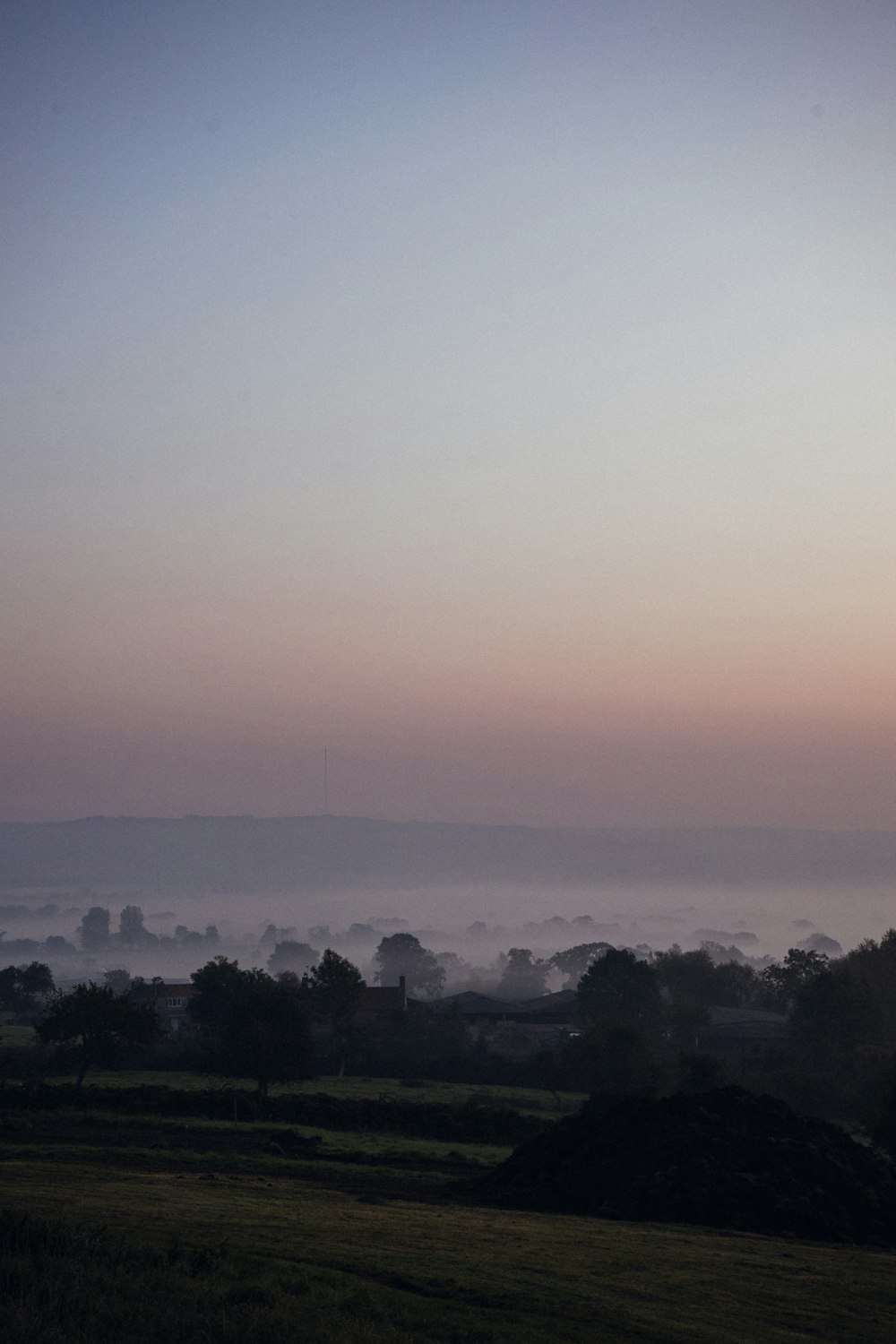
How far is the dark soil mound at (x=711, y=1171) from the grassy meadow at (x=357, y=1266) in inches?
90.4

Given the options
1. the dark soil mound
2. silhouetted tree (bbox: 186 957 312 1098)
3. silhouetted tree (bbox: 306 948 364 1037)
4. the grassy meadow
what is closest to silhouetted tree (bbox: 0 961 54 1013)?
silhouetted tree (bbox: 306 948 364 1037)

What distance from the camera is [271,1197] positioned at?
30.8m

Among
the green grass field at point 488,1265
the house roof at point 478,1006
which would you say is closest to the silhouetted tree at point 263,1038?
A: the house roof at point 478,1006

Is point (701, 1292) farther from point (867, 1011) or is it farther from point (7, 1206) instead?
point (867, 1011)

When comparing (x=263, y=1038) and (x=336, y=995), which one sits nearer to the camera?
(x=263, y=1038)

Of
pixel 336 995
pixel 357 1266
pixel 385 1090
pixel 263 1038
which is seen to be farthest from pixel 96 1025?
pixel 357 1266

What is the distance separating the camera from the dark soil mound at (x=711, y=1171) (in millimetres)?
34219

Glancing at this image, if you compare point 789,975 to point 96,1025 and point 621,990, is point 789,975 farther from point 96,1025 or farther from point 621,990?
point 96,1025

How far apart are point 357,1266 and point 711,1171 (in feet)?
61.5

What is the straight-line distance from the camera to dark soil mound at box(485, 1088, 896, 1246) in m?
34.2

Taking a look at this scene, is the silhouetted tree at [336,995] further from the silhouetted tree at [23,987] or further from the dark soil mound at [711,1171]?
Result: the dark soil mound at [711,1171]

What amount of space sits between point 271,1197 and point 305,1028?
2036 inches

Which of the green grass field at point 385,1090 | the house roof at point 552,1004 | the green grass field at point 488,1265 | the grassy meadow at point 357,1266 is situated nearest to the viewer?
the grassy meadow at point 357,1266

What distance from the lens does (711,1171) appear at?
35.8m
